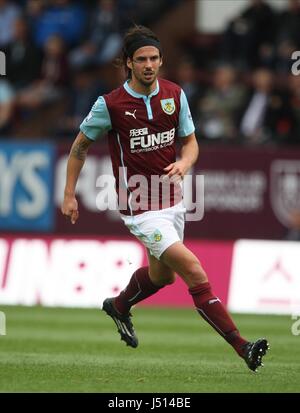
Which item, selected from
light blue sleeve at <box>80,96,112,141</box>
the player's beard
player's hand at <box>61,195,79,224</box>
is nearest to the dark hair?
the player's beard

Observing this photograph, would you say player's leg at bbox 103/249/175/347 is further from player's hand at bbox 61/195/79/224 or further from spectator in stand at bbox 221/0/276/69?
spectator in stand at bbox 221/0/276/69

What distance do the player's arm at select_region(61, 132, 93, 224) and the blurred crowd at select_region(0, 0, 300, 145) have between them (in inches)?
354

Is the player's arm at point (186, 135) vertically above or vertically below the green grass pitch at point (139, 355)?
above

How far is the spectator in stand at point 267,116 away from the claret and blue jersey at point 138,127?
8.88 m

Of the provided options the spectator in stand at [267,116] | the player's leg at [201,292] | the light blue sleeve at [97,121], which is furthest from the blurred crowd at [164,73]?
the player's leg at [201,292]

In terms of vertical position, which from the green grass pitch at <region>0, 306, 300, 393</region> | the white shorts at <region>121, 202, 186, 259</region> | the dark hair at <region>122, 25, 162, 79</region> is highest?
the dark hair at <region>122, 25, 162, 79</region>

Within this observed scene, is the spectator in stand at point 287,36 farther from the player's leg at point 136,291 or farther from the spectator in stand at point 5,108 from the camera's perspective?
the player's leg at point 136,291

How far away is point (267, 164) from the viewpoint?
1877cm

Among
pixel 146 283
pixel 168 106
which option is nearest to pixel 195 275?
pixel 146 283

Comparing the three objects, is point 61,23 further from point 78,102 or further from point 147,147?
point 147,147

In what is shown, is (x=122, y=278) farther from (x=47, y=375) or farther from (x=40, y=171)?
(x=47, y=375)

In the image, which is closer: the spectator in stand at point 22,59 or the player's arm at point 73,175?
the player's arm at point 73,175

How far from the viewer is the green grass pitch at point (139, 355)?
9016 mm

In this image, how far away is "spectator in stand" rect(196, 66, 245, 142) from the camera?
19469mm
